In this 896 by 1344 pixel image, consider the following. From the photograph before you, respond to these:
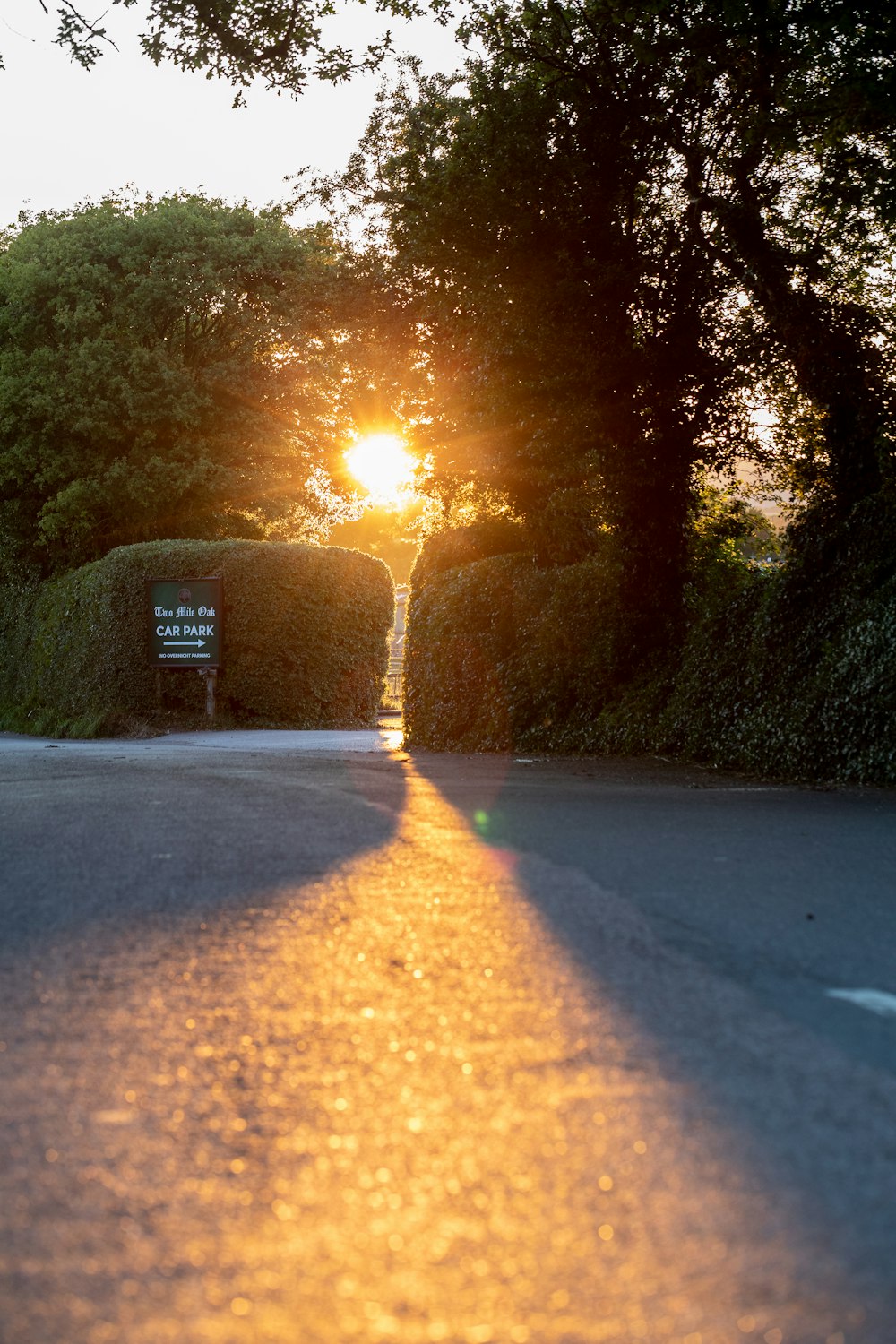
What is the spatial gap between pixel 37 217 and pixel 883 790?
100 ft

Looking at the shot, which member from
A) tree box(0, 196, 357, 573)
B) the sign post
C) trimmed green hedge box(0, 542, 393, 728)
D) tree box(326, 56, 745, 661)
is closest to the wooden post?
the sign post

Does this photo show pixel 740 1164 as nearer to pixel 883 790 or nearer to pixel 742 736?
pixel 883 790

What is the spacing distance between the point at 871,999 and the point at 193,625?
81.6ft

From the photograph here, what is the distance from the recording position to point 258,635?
29.2 m

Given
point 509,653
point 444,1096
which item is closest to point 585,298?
point 509,653

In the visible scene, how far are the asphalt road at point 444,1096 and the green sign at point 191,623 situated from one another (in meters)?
20.8

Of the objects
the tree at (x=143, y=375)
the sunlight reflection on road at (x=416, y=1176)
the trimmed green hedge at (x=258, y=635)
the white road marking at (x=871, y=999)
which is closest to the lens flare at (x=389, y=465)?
the trimmed green hedge at (x=258, y=635)

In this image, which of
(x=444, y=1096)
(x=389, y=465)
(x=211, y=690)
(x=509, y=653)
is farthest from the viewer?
(x=211, y=690)

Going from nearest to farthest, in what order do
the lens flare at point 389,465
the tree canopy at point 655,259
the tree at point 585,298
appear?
1. the tree canopy at point 655,259
2. the tree at point 585,298
3. the lens flare at point 389,465

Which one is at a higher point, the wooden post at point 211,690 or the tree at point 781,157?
the tree at point 781,157

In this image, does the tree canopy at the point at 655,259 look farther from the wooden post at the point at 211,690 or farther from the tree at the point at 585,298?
the wooden post at the point at 211,690

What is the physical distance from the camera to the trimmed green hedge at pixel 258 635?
29.2 meters

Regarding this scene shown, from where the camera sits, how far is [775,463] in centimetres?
1791

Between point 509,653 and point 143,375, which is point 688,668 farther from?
point 143,375
